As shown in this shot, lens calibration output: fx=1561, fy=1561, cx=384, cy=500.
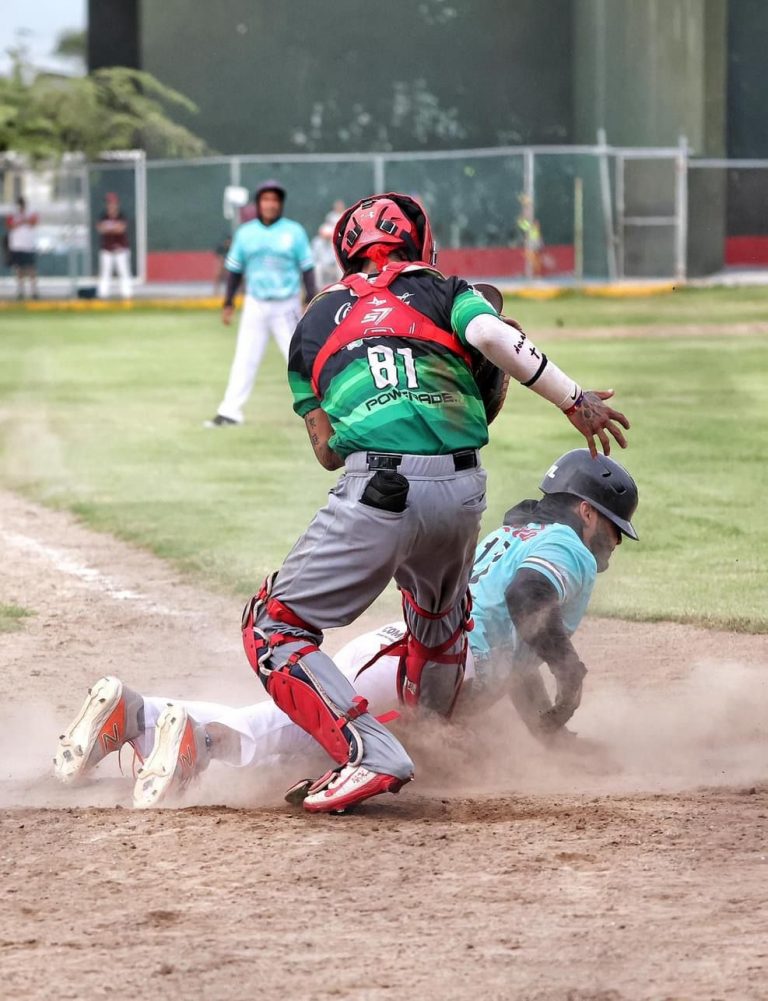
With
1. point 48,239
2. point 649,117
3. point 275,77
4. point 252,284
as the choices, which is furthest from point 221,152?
point 252,284

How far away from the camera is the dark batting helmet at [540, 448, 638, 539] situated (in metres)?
5.52

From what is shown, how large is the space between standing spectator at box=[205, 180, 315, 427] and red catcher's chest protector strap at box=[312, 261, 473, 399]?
9708 mm

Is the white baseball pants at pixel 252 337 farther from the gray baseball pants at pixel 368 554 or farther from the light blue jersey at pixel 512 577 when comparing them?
the gray baseball pants at pixel 368 554

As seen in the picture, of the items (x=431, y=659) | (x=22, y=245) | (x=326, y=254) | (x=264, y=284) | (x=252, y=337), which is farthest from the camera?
(x=22, y=245)

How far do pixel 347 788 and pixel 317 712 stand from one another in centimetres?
25

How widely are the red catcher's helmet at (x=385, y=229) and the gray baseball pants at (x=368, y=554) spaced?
673 millimetres

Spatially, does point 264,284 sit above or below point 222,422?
above

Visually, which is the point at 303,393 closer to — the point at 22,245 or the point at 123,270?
the point at 123,270

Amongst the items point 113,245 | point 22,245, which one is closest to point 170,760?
point 113,245

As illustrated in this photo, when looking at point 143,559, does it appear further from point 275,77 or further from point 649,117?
point 275,77

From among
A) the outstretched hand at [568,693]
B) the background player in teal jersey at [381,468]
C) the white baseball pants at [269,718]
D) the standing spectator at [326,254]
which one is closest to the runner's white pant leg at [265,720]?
the white baseball pants at [269,718]

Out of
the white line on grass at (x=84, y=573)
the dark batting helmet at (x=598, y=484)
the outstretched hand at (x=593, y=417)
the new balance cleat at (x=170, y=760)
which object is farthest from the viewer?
the white line on grass at (x=84, y=573)

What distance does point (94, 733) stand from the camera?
4.89m

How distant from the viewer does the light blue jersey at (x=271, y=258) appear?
47.8 feet
